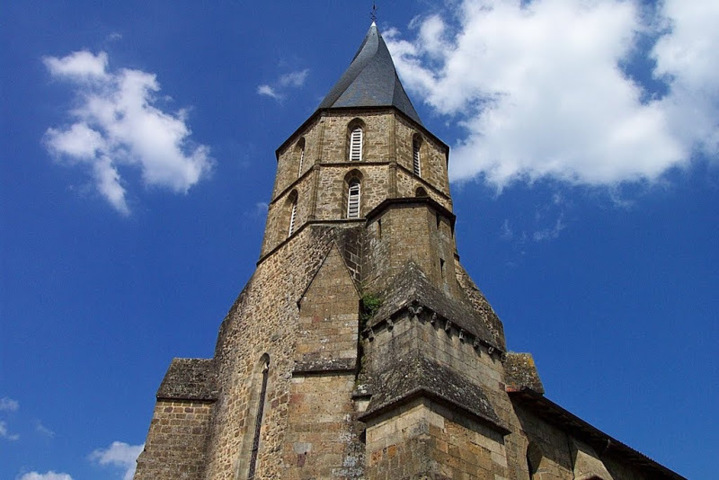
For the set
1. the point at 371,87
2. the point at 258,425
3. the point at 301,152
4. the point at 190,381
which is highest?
the point at 371,87

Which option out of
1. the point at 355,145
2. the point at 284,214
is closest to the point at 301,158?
the point at 355,145

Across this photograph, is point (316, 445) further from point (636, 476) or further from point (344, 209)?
point (636, 476)

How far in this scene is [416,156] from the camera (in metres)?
17.2

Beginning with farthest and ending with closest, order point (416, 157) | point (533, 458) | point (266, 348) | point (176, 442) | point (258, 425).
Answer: point (416, 157)
point (176, 442)
point (266, 348)
point (258, 425)
point (533, 458)

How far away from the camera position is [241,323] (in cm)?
1449

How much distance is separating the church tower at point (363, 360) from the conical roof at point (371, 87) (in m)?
0.15

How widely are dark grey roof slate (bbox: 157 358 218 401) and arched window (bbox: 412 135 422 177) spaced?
746cm

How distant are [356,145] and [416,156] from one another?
1.87 meters

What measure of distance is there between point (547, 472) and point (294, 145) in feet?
36.2

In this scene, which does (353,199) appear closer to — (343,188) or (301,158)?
(343,188)

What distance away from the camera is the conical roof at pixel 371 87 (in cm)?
1767

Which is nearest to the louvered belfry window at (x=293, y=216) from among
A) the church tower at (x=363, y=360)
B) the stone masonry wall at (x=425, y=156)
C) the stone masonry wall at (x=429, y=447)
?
the church tower at (x=363, y=360)

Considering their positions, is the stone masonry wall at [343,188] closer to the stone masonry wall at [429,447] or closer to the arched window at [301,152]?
the arched window at [301,152]

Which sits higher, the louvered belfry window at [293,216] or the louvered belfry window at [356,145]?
the louvered belfry window at [356,145]
